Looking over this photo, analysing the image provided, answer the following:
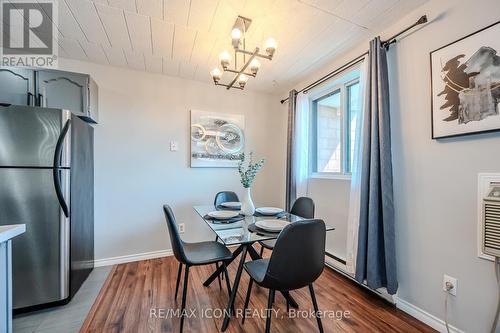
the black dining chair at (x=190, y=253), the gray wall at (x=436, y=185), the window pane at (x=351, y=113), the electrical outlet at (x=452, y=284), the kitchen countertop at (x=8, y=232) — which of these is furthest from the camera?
the window pane at (x=351, y=113)

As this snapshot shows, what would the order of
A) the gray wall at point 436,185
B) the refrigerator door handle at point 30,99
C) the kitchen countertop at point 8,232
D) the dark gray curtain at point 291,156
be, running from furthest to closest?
the dark gray curtain at point 291,156
the refrigerator door handle at point 30,99
the gray wall at point 436,185
the kitchen countertop at point 8,232

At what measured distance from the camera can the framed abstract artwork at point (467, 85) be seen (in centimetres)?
128

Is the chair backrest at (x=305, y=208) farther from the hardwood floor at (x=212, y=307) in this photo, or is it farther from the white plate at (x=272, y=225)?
the hardwood floor at (x=212, y=307)

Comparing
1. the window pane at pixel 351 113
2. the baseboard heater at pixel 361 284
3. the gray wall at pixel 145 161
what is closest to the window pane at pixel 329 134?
the window pane at pixel 351 113

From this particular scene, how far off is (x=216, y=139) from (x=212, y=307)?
2.05 m

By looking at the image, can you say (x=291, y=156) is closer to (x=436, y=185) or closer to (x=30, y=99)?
(x=436, y=185)

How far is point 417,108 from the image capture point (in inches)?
66.6

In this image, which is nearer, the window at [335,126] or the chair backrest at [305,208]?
the chair backrest at [305,208]

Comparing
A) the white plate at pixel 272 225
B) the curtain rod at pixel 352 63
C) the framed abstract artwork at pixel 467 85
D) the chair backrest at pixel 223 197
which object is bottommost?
the white plate at pixel 272 225

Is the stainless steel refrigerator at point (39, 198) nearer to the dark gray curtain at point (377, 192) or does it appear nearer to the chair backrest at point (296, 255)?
the chair backrest at point (296, 255)

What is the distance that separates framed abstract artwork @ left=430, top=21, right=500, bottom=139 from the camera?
1283 millimetres

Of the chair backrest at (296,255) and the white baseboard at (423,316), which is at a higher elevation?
the chair backrest at (296,255)

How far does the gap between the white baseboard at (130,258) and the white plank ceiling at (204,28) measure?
232 cm

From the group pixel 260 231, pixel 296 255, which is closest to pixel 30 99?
pixel 260 231
